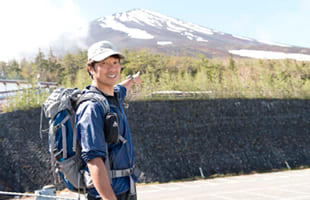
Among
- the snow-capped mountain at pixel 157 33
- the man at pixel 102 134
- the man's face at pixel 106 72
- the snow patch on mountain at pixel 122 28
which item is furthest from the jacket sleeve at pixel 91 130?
the snow patch on mountain at pixel 122 28

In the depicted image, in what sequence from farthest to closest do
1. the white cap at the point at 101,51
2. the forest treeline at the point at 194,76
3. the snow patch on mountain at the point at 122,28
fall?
the snow patch on mountain at the point at 122,28
the forest treeline at the point at 194,76
the white cap at the point at 101,51

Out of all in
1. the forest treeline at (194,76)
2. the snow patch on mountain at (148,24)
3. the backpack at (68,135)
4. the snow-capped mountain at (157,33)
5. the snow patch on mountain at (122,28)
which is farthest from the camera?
the snow patch on mountain at (148,24)

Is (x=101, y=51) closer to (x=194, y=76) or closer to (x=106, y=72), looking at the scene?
(x=106, y=72)

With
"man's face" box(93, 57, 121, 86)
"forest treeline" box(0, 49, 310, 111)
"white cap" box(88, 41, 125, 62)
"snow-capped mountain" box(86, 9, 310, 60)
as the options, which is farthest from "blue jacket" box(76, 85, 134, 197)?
"snow-capped mountain" box(86, 9, 310, 60)

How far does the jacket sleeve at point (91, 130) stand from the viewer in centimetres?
187

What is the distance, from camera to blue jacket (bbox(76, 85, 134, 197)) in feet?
6.17

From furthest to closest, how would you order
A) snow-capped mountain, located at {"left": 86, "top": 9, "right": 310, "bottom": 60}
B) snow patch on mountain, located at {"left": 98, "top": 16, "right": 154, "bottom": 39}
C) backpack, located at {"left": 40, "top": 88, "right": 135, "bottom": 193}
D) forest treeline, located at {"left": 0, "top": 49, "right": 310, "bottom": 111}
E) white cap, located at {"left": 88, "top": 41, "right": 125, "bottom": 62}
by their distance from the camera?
snow patch on mountain, located at {"left": 98, "top": 16, "right": 154, "bottom": 39}
snow-capped mountain, located at {"left": 86, "top": 9, "right": 310, "bottom": 60}
forest treeline, located at {"left": 0, "top": 49, "right": 310, "bottom": 111}
white cap, located at {"left": 88, "top": 41, "right": 125, "bottom": 62}
backpack, located at {"left": 40, "top": 88, "right": 135, "bottom": 193}

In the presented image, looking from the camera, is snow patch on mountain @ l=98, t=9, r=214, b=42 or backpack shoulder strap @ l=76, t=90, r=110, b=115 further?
snow patch on mountain @ l=98, t=9, r=214, b=42

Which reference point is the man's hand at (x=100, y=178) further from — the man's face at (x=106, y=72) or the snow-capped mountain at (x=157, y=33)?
the snow-capped mountain at (x=157, y=33)

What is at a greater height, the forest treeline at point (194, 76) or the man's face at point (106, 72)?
the forest treeline at point (194, 76)

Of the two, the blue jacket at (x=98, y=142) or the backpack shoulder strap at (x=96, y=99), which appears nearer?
the blue jacket at (x=98, y=142)

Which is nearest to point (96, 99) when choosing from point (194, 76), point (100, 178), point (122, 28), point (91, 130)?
point (91, 130)

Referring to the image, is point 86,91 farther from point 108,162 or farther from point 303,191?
point 303,191

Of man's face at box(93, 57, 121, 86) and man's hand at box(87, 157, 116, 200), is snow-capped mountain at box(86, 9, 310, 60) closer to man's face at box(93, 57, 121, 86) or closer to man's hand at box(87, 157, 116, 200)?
man's face at box(93, 57, 121, 86)
